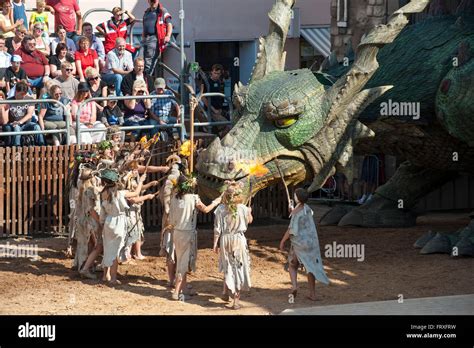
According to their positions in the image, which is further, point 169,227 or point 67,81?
point 67,81

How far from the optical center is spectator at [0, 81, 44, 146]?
1839 centimetres

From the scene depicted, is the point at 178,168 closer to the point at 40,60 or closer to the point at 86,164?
the point at 86,164

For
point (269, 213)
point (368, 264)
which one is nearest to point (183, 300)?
point (368, 264)

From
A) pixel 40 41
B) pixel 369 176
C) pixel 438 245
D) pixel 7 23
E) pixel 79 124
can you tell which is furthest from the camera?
pixel 7 23

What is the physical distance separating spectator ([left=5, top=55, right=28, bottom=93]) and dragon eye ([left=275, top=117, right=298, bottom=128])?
527 cm

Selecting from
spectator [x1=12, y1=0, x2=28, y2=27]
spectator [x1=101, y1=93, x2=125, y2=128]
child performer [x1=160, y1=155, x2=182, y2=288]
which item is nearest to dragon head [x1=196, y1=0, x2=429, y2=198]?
child performer [x1=160, y1=155, x2=182, y2=288]

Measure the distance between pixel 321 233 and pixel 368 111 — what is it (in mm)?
2373

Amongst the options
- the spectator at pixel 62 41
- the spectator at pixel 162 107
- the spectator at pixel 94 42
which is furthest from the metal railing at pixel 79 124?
the spectator at pixel 94 42

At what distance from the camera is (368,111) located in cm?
1680

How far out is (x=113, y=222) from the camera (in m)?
15.2

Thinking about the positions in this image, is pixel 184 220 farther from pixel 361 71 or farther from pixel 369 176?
pixel 369 176

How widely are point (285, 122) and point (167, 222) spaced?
201 cm

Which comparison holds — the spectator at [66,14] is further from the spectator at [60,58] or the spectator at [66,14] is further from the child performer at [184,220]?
the child performer at [184,220]

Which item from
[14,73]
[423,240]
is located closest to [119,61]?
[14,73]
